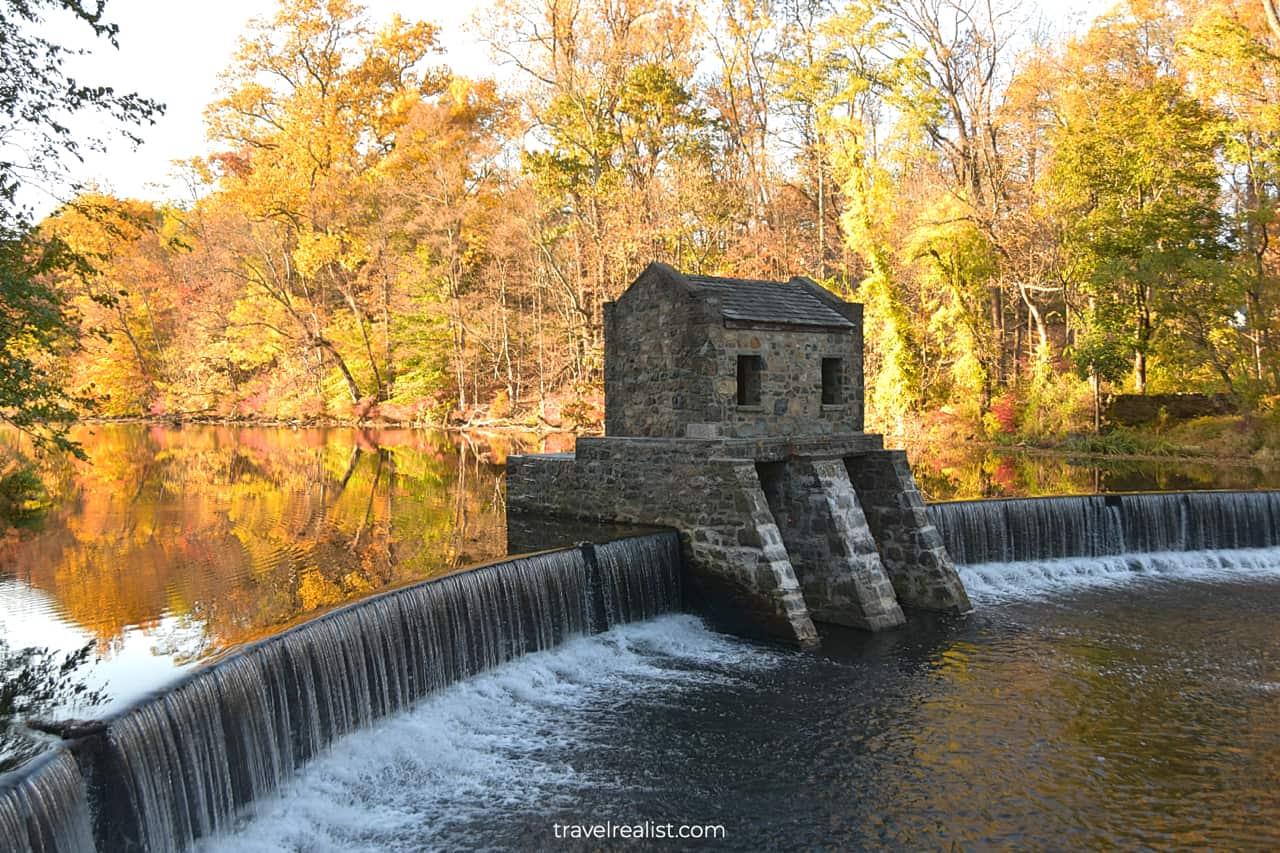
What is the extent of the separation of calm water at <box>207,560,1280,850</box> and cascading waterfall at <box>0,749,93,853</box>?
49.4 inches

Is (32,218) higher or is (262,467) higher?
(32,218)

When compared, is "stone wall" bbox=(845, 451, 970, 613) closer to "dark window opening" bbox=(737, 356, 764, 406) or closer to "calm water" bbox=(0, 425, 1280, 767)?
"dark window opening" bbox=(737, 356, 764, 406)

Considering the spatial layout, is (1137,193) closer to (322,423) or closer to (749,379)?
(749,379)

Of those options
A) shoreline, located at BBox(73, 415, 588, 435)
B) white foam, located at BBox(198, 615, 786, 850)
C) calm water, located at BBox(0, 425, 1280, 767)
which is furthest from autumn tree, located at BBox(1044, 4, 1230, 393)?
white foam, located at BBox(198, 615, 786, 850)

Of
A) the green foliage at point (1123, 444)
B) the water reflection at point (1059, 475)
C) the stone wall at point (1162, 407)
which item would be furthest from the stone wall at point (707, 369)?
the stone wall at point (1162, 407)

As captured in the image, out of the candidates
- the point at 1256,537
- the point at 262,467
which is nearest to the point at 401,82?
the point at 262,467

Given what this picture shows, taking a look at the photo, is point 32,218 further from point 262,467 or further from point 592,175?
point 592,175

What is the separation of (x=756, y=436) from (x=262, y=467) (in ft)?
62.7

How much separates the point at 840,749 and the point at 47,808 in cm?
624

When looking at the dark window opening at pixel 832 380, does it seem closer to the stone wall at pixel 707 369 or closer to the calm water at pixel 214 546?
the stone wall at pixel 707 369

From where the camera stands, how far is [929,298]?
3388cm

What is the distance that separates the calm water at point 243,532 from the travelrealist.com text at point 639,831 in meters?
3.40

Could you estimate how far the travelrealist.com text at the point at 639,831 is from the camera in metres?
6.62

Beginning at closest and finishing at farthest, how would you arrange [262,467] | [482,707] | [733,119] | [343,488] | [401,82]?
[482,707] → [343,488] → [262,467] → [733,119] → [401,82]
